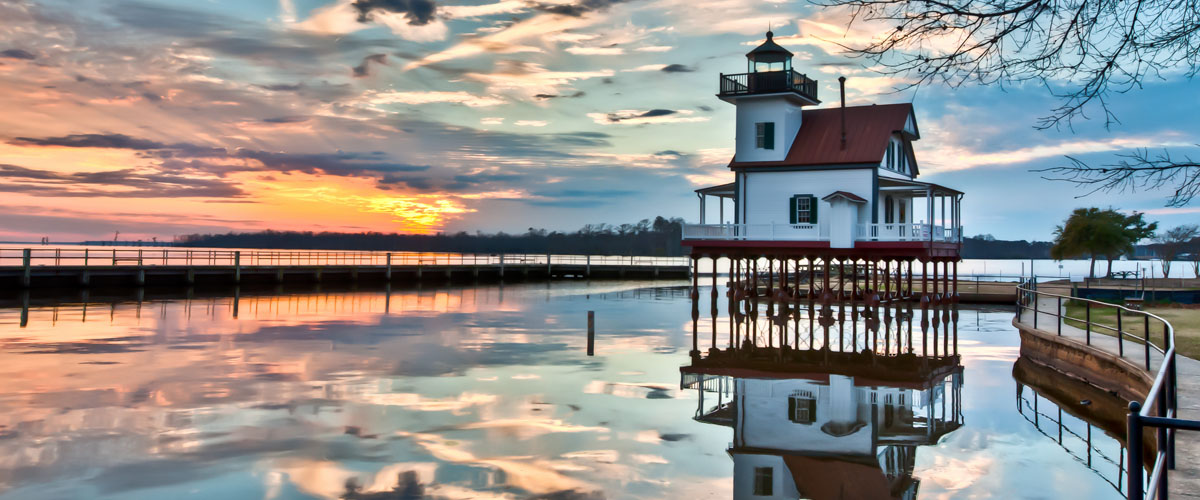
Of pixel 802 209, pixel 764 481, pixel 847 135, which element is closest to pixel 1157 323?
pixel 802 209

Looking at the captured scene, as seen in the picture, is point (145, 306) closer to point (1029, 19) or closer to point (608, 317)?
point (608, 317)

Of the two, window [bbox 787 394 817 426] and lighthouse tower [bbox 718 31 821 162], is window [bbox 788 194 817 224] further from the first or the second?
window [bbox 787 394 817 426]

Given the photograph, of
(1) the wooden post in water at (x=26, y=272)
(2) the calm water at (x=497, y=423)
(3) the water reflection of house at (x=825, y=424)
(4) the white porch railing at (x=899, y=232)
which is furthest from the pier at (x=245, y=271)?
(3) the water reflection of house at (x=825, y=424)

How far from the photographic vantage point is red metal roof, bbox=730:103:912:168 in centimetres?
3738

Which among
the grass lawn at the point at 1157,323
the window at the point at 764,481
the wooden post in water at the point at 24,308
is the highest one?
the grass lawn at the point at 1157,323

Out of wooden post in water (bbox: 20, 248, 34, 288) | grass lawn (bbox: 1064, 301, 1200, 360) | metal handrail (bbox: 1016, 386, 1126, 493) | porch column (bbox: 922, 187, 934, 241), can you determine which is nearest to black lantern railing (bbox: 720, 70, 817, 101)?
porch column (bbox: 922, 187, 934, 241)

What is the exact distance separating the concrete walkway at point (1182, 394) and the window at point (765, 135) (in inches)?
729

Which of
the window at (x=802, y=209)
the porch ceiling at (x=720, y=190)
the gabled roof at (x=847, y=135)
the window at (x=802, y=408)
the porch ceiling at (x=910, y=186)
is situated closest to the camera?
the window at (x=802, y=408)

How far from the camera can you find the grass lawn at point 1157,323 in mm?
17567

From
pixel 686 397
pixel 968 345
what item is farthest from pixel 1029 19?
pixel 968 345

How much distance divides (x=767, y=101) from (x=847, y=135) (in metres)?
4.04

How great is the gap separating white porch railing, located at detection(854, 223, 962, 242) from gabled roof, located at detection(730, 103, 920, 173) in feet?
10.1

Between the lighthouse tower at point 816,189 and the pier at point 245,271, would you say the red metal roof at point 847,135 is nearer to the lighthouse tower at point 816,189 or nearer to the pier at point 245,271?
the lighthouse tower at point 816,189

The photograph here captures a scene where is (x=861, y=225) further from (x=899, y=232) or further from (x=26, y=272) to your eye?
(x=26, y=272)
